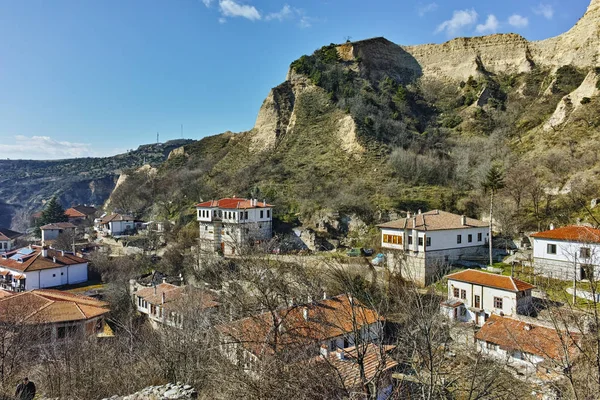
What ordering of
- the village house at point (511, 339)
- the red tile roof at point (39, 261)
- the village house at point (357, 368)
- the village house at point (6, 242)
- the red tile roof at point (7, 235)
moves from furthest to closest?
the red tile roof at point (7, 235), the village house at point (6, 242), the red tile roof at point (39, 261), the village house at point (511, 339), the village house at point (357, 368)

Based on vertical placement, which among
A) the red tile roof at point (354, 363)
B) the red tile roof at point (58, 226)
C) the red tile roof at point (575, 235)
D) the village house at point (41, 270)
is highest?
the red tile roof at point (575, 235)

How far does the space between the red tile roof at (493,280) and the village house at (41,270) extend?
31.7m

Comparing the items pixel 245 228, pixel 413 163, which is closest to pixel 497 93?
pixel 413 163

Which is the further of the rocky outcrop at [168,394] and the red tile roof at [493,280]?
the red tile roof at [493,280]

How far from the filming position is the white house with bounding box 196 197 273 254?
34.4 m

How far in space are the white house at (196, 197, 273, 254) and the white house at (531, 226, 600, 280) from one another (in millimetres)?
20390

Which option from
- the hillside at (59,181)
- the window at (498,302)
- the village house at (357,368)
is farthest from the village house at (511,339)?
the hillside at (59,181)

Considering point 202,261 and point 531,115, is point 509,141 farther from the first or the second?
point 202,261

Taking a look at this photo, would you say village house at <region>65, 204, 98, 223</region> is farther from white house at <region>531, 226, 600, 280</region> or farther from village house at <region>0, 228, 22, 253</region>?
white house at <region>531, 226, 600, 280</region>

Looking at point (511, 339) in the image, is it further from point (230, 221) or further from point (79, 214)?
point (79, 214)

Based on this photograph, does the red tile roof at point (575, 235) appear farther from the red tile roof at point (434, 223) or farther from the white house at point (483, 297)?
the red tile roof at point (434, 223)

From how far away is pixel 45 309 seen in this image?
20.5 m

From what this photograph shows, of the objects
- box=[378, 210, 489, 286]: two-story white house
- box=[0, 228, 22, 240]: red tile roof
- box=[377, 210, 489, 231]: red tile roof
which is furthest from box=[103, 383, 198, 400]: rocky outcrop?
box=[0, 228, 22, 240]: red tile roof

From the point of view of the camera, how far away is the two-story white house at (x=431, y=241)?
24750mm
